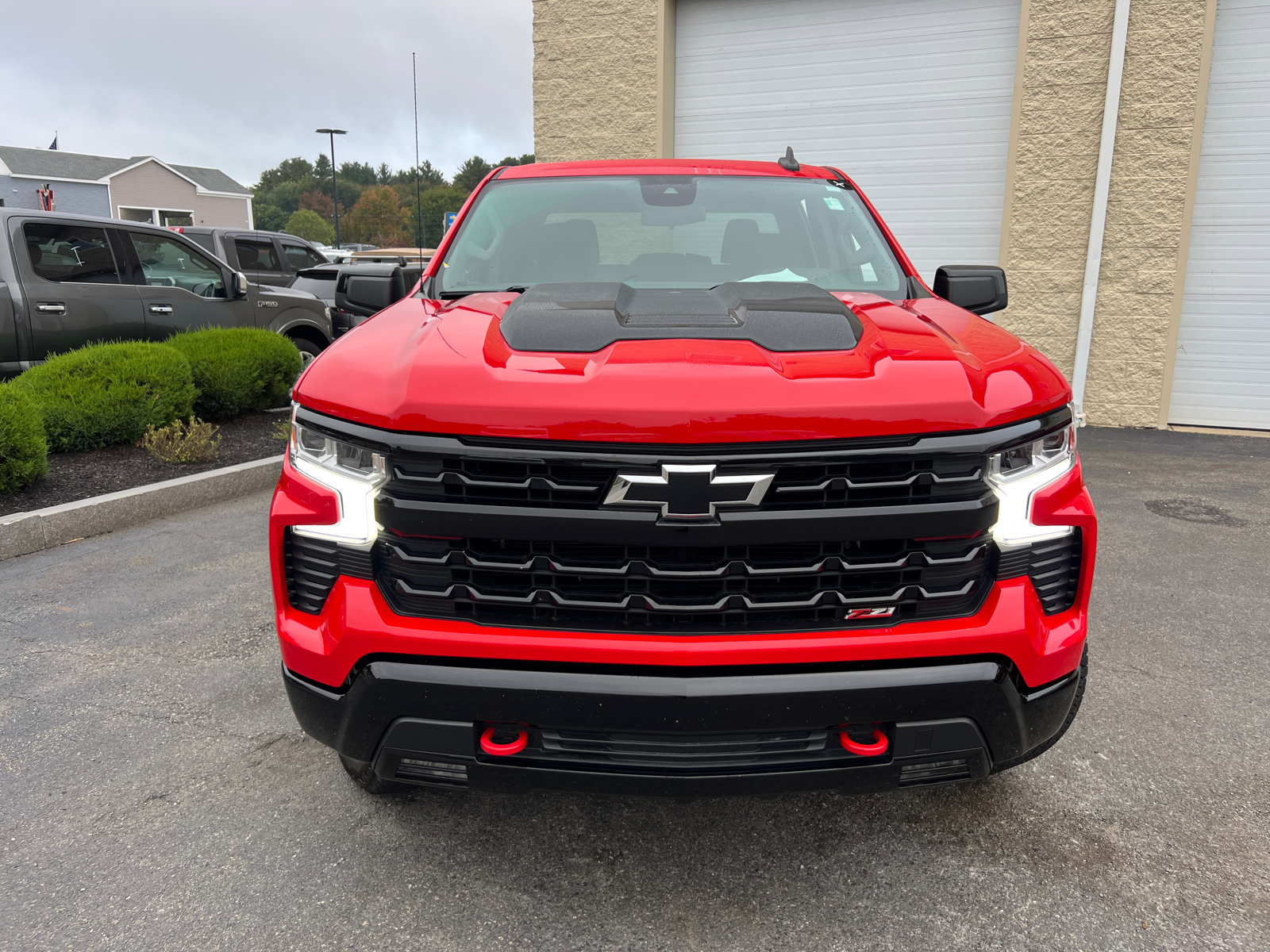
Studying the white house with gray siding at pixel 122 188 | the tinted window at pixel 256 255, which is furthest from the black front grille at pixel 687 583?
the white house with gray siding at pixel 122 188

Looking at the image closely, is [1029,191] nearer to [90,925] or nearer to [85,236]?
[85,236]

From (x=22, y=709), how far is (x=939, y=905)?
314 cm

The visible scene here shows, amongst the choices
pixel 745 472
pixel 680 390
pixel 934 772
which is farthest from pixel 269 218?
pixel 934 772

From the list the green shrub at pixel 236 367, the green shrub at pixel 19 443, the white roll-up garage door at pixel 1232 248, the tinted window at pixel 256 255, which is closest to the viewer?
the green shrub at pixel 19 443

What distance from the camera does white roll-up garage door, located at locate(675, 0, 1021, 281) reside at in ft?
29.8

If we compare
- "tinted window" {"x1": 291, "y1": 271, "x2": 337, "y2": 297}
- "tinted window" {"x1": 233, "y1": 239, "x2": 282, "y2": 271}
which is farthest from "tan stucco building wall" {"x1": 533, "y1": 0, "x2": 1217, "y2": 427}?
"tinted window" {"x1": 233, "y1": 239, "x2": 282, "y2": 271}

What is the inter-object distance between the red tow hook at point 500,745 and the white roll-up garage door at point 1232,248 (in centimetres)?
923

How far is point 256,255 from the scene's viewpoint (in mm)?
13625

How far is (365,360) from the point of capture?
6.68ft

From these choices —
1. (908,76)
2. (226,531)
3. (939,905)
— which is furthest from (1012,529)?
(908,76)

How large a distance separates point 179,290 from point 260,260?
592 cm

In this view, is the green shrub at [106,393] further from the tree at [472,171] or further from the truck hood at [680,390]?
the tree at [472,171]

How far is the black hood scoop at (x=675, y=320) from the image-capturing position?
197 centimetres

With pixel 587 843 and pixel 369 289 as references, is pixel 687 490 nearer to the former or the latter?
pixel 587 843
